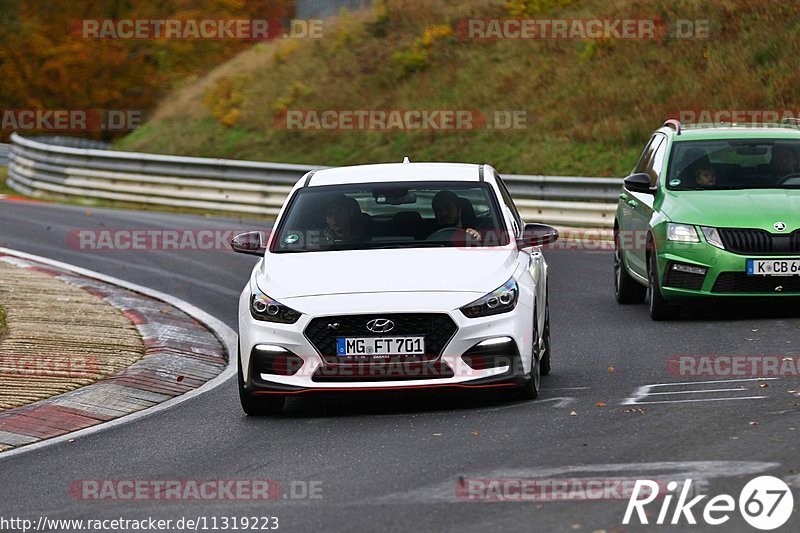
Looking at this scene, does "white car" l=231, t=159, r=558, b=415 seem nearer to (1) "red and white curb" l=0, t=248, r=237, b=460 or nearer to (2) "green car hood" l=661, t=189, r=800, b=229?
(1) "red and white curb" l=0, t=248, r=237, b=460

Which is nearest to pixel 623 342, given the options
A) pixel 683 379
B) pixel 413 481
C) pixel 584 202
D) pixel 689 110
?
pixel 683 379

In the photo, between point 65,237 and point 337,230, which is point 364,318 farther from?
point 65,237

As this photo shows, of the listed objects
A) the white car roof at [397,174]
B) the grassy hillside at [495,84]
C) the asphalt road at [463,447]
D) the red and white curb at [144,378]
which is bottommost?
the red and white curb at [144,378]

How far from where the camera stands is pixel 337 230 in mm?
10492

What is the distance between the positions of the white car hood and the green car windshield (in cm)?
420

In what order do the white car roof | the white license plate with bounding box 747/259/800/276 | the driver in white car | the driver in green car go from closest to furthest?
the driver in white car < the white car roof < the white license plate with bounding box 747/259/800/276 < the driver in green car

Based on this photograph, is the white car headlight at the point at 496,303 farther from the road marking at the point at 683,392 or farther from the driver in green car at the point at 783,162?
the driver in green car at the point at 783,162

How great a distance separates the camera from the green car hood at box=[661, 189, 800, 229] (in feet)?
42.5

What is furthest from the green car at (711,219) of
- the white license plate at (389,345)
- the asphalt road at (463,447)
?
the white license plate at (389,345)

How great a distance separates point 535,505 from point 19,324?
8204 mm

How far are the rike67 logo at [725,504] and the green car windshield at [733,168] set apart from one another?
7.17 meters

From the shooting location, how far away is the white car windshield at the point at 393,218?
1041cm

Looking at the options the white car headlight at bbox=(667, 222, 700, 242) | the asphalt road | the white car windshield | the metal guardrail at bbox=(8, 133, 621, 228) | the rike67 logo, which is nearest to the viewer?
the rike67 logo

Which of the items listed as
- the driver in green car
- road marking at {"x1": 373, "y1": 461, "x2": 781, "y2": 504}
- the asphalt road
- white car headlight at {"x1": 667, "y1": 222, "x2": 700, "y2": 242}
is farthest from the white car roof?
the driver in green car
